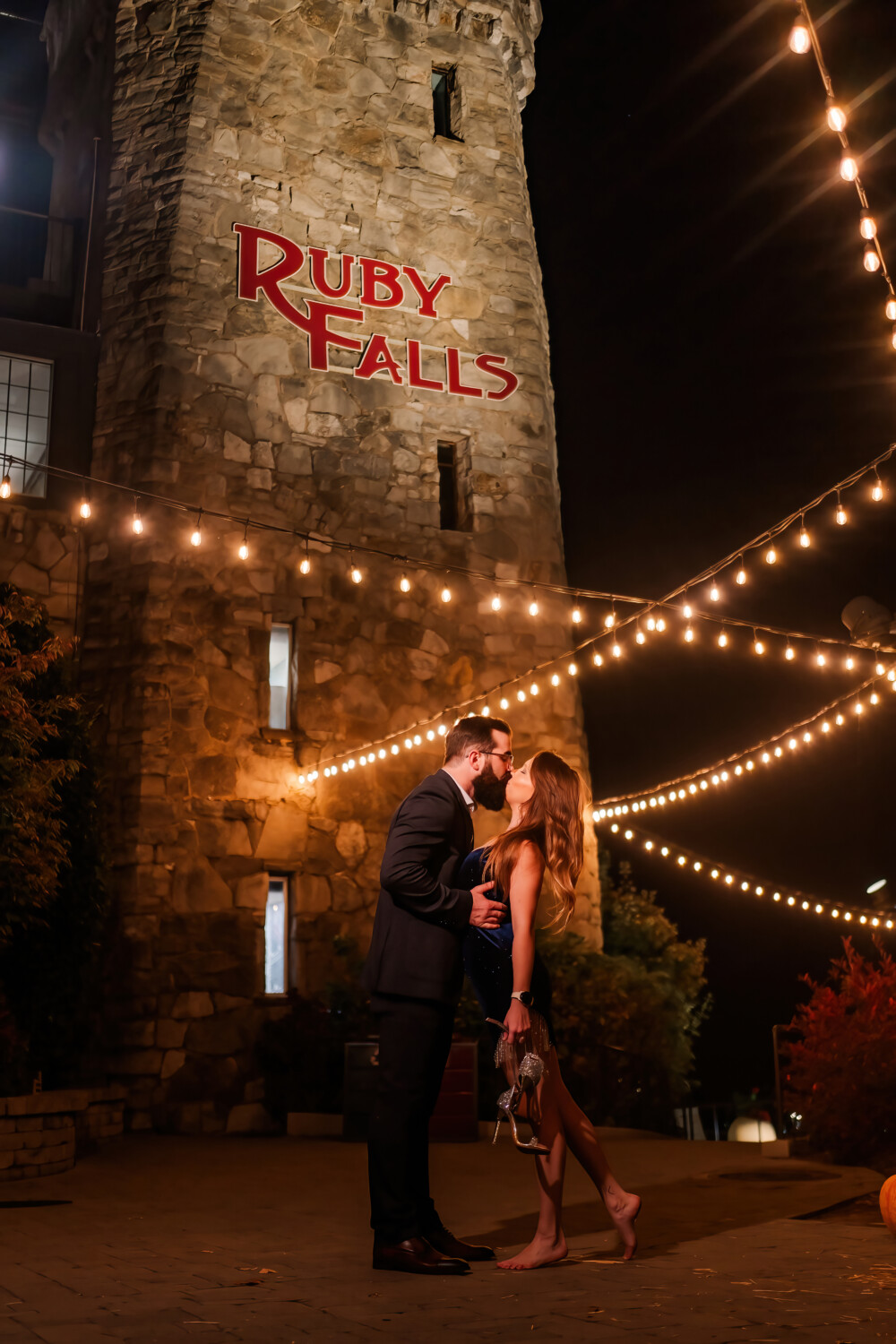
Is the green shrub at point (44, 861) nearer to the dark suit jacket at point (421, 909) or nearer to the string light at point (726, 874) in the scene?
the dark suit jacket at point (421, 909)

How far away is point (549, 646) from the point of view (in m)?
12.6

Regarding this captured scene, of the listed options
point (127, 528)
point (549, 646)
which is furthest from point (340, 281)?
point (549, 646)

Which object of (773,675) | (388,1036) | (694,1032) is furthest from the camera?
(773,675)

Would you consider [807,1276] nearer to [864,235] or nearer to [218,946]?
[864,235]

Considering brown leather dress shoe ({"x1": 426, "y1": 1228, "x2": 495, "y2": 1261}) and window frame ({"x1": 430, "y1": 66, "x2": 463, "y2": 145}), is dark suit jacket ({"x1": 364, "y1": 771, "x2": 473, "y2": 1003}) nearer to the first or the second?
brown leather dress shoe ({"x1": 426, "y1": 1228, "x2": 495, "y2": 1261})

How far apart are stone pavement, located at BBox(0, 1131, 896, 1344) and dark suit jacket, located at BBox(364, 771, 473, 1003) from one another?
85 cm

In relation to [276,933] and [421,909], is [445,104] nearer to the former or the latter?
[276,933]

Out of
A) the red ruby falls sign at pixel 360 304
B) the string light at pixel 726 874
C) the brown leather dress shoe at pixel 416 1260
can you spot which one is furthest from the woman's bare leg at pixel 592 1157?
the red ruby falls sign at pixel 360 304

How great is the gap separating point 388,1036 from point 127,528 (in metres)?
7.98

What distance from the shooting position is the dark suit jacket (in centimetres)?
384

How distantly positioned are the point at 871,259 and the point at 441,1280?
521 centimetres

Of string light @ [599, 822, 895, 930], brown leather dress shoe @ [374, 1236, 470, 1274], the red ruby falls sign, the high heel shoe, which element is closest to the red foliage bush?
the high heel shoe

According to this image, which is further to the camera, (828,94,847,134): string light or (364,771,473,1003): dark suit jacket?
(828,94,847,134): string light

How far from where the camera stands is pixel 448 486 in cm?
1274
